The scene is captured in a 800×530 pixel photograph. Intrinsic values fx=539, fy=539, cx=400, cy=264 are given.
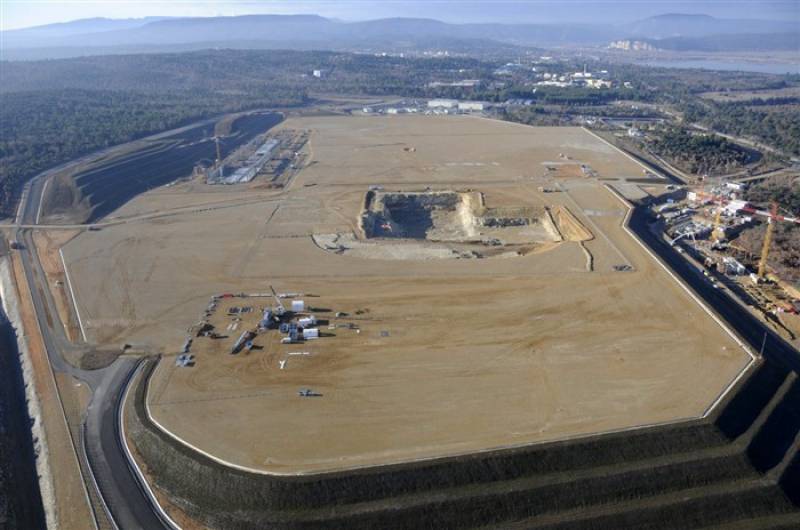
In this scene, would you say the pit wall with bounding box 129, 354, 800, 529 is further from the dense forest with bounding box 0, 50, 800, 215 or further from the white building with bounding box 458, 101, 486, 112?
the white building with bounding box 458, 101, 486, 112

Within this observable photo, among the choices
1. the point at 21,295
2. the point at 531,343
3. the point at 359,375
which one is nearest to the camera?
the point at 359,375

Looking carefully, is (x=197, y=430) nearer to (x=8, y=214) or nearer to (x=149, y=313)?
(x=149, y=313)

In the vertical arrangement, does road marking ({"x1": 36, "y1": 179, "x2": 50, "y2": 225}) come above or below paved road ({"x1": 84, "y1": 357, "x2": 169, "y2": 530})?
above

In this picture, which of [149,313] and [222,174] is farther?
[222,174]

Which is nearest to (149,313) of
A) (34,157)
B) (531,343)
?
(531,343)

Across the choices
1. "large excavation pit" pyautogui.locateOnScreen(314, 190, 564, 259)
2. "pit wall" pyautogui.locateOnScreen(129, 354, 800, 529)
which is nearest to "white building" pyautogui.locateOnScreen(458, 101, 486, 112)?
"large excavation pit" pyautogui.locateOnScreen(314, 190, 564, 259)

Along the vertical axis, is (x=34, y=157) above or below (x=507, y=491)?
above

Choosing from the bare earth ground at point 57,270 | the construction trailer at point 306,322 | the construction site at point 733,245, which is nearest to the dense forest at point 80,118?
the bare earth ground at point 57,270
